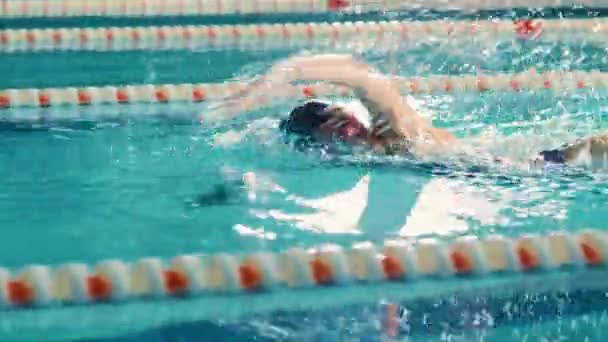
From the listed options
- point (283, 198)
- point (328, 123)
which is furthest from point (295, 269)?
point (328, 123)

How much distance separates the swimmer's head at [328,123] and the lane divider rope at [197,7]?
7.14ft

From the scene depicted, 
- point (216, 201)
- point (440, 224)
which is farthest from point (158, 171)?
point (440, 224)

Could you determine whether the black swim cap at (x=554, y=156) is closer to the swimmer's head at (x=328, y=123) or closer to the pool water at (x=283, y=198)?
the pool water at (x=283, y=198)

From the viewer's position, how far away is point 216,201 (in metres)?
2.76

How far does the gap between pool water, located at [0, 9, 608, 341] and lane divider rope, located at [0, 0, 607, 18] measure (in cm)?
121

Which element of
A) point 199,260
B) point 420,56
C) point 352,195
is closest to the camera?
point 199,260

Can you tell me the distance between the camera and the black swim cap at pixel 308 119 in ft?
9.89

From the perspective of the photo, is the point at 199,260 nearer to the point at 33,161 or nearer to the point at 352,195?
the point at 352,195

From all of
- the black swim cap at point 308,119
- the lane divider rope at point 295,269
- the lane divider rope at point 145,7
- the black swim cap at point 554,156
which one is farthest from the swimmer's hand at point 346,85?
the lane divider rope at point 145,7

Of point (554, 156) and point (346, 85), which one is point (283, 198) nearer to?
point (346, 85)

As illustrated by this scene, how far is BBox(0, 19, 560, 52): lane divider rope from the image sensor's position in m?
4.46

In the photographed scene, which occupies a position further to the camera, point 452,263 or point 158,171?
point 158,171

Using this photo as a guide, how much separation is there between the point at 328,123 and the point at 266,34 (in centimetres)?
166

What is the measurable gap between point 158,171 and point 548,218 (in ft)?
3.59
